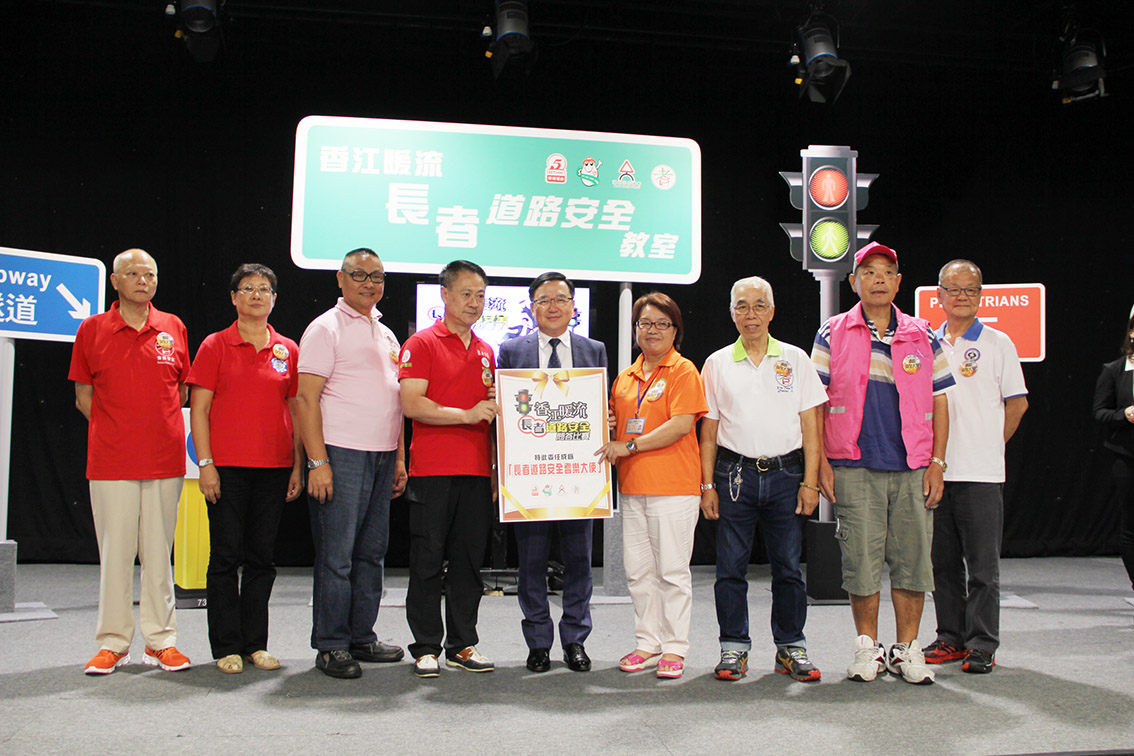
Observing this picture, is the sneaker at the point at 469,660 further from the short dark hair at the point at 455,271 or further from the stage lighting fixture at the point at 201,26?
the stage lighting fixture at the point at 201,26

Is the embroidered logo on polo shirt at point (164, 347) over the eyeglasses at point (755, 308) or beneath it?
beneath

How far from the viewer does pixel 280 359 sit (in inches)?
133

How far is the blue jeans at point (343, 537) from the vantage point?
3.27 meters

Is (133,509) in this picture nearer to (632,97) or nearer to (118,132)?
(118,132)

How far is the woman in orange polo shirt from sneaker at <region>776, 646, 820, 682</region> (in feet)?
1.23

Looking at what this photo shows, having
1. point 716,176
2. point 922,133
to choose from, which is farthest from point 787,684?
point 922,133

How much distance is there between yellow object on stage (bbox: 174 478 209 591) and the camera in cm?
473

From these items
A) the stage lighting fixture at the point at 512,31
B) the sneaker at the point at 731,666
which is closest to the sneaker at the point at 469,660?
the sneaker at the point at 731,666

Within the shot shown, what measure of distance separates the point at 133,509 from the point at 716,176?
4.86m

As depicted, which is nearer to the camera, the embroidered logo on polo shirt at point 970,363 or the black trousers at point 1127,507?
the embroidered logo on polo shirt at point 970,363

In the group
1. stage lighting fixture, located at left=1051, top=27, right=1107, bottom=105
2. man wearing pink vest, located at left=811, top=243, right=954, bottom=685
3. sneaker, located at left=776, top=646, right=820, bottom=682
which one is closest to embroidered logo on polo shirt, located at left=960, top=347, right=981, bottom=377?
man wearing pink vest, located at left=811, top=243, right=954, bottom=685

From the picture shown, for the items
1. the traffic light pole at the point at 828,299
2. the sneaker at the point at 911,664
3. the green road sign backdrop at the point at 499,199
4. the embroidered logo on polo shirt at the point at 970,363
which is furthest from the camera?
the traffic light pole at the point at 828,299

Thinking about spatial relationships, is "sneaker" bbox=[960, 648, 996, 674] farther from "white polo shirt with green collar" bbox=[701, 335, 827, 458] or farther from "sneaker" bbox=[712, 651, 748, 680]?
"white polo shirt with green collar" bbox=[701, 335, 827, 458]

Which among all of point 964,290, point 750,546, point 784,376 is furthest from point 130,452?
point 964,290
